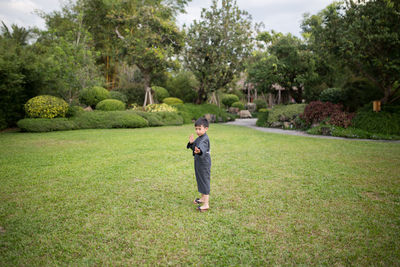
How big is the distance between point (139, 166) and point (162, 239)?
8.98ft

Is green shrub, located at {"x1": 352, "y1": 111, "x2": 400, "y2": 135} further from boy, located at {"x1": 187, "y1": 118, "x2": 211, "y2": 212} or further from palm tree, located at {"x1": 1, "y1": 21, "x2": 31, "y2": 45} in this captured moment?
palm tree, located at {"x1": 1, "y1": 21, "x2": 31, "y2": 45}

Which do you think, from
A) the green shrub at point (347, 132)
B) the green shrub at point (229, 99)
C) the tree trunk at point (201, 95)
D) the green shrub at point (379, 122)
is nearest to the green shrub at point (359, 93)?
the green shrub at point (379, 122)

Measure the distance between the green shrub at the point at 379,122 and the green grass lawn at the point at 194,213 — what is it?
437 cm

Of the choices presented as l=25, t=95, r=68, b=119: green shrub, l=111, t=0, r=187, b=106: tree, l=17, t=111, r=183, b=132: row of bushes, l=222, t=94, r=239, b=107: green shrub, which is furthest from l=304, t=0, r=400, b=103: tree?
l=222, t=94, r=239, b=107: green shrub

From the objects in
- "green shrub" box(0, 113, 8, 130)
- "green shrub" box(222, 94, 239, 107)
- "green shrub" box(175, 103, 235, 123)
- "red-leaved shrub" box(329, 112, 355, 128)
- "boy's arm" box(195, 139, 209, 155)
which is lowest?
"boy's arm" box(195, 139, 209, 155)

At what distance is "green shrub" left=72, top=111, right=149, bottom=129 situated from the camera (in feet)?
36.6

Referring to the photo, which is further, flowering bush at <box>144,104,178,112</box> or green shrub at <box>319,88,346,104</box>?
flowering bush at <box>144,104,178,112</box>

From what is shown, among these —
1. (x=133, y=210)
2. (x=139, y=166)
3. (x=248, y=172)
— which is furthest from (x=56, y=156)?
→ (x=248, y=172)

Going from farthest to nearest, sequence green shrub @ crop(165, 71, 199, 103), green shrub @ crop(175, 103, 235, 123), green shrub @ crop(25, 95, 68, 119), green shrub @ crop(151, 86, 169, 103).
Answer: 1. green shrub @ crop(165, 71, 199, 103)
2. green shrub @ crop(151, 86, 169, 103)
3. green shrub @ crop(175, 103, 235, 123)
4. green shrub @ crop(25, 95, 68, 119)

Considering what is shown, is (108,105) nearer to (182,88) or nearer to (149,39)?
(149,39)

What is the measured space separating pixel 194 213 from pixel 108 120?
10309mm

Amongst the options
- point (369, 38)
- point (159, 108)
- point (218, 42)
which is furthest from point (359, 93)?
point (159, 108)

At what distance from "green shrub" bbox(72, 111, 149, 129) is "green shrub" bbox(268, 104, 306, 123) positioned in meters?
7.49

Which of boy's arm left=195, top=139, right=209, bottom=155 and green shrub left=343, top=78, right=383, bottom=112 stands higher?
green shrub left=343, top=78, right=383, bottom=112
